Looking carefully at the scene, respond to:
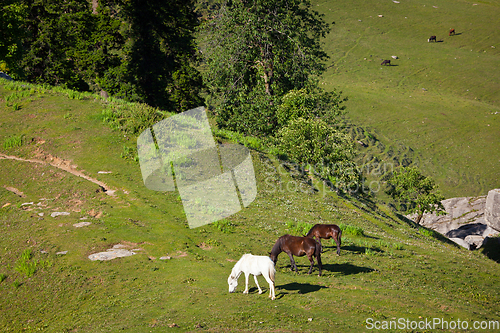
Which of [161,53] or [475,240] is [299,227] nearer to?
[161,53]

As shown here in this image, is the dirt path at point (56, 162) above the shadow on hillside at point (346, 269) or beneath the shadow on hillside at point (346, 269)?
above

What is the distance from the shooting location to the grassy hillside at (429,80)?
75.7m

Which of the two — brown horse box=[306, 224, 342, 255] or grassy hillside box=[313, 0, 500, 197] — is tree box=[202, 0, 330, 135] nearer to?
brown horse box=[306, 224, 342, 255]

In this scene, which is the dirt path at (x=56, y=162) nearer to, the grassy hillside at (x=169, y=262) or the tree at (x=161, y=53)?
the grassy hillside at (x=169, y=262)

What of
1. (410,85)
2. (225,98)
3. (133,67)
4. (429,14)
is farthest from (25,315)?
(429,14)

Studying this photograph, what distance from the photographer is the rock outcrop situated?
50.0 m

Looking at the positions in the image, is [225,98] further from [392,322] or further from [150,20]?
[392,322]

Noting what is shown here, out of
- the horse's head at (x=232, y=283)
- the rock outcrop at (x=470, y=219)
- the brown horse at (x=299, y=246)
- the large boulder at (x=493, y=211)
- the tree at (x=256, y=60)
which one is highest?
the tree at (x=256, y=60)

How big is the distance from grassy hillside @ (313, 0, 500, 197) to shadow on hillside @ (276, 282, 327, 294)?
2483 inches

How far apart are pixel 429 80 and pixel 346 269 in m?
108

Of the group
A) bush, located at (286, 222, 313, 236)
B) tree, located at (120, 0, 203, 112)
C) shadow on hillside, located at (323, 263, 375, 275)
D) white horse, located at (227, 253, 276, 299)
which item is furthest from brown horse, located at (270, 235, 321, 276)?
tree, located at (120, 0, 203, 112)

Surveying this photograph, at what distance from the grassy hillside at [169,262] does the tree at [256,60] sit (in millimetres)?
13350

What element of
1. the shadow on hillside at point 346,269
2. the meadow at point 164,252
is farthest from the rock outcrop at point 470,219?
the shadow on hillside at point 346,269

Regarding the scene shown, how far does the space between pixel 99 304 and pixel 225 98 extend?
30971mm
